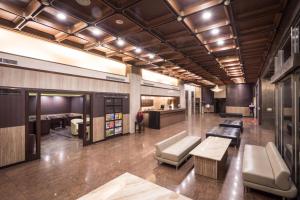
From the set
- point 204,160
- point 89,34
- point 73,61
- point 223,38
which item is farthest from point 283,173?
point 73,61

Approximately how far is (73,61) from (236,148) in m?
7.32

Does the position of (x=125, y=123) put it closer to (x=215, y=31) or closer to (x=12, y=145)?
(x=12, y=145)

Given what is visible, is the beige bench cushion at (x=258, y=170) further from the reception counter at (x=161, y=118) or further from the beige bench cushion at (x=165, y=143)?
the reception counter at (x=161, y=118)

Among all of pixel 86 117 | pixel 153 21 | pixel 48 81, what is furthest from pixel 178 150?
pixel 48 81

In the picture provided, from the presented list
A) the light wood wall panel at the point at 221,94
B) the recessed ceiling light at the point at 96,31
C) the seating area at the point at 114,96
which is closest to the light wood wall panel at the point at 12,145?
the seating area at the point at 114,96

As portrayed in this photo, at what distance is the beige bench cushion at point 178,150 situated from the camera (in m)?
3.82

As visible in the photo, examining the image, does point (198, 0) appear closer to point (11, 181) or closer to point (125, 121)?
point (11, 181)

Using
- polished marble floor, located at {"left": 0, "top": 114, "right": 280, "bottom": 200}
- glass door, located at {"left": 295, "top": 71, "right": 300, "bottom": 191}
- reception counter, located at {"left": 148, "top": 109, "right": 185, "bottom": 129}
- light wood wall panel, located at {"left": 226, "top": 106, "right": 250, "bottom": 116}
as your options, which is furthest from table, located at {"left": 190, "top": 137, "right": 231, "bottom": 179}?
light wood wall panel, located at {"left": 226, "top": 106, "right": 250, "bottom": 116}

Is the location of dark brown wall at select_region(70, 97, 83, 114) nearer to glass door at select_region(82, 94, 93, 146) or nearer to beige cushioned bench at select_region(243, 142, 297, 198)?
glass door at select_region(82, 94, 93, 146)

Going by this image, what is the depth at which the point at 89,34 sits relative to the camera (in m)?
4.61

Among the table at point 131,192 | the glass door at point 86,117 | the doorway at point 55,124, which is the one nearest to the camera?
the table at point 131,192

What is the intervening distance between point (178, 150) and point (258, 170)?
Result: 1824mm

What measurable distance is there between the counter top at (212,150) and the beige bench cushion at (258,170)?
54cm

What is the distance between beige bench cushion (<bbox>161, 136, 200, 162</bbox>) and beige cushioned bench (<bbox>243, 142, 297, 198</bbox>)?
1476 mm
